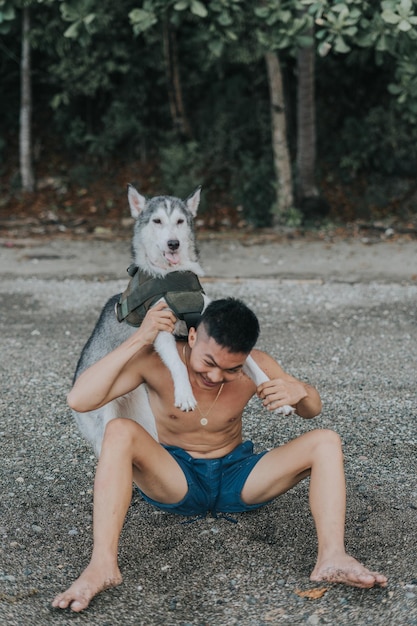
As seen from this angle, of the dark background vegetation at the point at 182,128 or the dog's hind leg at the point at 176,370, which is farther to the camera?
the dark background vegetation at the point at 182,128

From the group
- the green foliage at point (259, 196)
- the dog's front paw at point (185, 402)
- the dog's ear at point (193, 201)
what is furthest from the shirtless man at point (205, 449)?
the green foliage at point (259, 196)

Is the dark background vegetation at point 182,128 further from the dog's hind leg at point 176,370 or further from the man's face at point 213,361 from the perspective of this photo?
the man's face at point 213,361

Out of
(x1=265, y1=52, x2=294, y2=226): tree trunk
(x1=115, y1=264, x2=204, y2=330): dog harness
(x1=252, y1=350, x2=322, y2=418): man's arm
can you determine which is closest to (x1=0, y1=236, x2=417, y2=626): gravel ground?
(x1=252, y1=350, x2=322, y2=418): man's arm

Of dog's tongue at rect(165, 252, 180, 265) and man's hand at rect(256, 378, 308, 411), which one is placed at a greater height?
dog's tongue at rect(165, 252, 180, 265)

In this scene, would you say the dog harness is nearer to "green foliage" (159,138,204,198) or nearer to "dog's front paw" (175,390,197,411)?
"dog's front paw" (175,390,197,411)

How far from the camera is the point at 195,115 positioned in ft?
54.2

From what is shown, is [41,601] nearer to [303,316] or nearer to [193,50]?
[303,316]

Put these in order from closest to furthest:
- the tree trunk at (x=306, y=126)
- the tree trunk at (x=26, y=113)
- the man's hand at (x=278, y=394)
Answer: the man's hand at (x=278, y=394), the tree trunk at (x=306, y=126), the tree trunk at (x=26, y=113)

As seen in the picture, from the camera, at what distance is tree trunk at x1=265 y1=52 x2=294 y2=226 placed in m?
13.0

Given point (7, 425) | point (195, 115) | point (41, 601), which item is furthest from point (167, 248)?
point (195, 115)

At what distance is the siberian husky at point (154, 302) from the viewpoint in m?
4.40

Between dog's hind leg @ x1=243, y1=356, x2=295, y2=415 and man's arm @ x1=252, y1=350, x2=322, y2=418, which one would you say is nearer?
man's arm @ x1=252, y1=350, x2=322, y2=418

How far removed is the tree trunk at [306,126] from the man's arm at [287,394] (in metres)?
9.19

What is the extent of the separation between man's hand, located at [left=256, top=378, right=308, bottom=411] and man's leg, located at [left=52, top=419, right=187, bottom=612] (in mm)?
542
